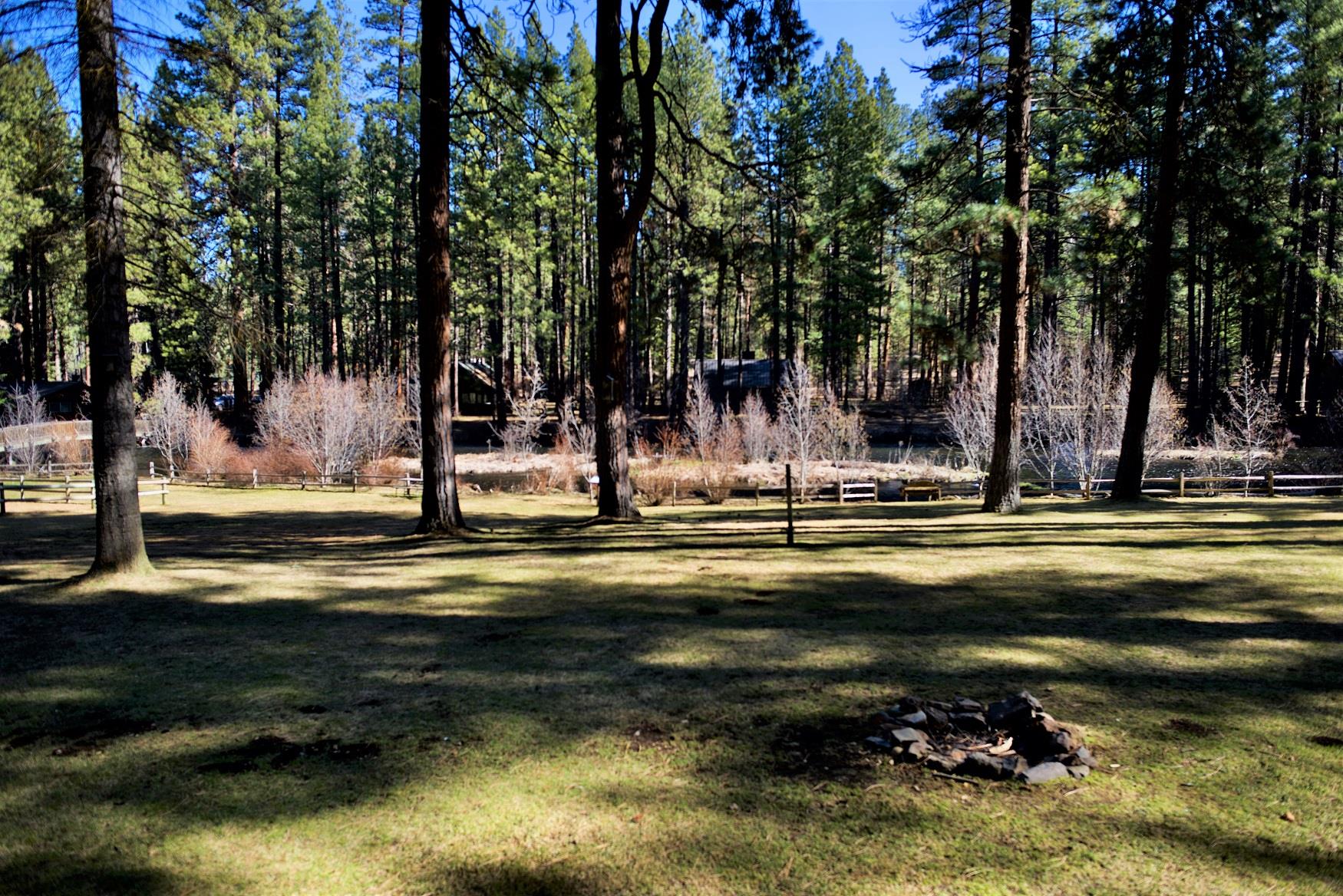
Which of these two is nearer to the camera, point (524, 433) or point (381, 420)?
point (381, 420)

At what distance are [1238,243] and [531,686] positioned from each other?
14.8m

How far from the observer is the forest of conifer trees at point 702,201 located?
1005 cm

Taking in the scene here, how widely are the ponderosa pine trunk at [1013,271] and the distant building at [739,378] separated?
1077 inches

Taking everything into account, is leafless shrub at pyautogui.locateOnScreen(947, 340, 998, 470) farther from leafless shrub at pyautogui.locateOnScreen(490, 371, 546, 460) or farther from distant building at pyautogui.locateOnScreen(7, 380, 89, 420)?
distant building at pyautogui.locateOnScreen(7, 380, 89, 420)

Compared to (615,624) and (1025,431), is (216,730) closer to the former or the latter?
(615,624)

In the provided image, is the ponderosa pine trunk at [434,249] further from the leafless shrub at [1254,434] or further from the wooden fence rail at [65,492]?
the leafless shrub at [1254,434]

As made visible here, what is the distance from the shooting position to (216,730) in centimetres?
493

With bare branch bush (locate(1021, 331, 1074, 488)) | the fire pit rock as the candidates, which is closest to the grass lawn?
the fire pit rock

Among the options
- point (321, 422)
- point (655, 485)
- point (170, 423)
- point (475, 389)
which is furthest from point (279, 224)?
point (655, 485)

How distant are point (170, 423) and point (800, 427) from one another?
2639 cm

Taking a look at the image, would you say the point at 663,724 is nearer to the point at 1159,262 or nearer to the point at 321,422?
the point at 1159,262

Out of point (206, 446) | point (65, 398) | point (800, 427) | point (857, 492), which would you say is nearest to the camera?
point (857, 492)

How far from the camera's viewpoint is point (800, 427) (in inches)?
1060

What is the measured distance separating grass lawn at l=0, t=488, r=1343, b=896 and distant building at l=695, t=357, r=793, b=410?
34570 mm
